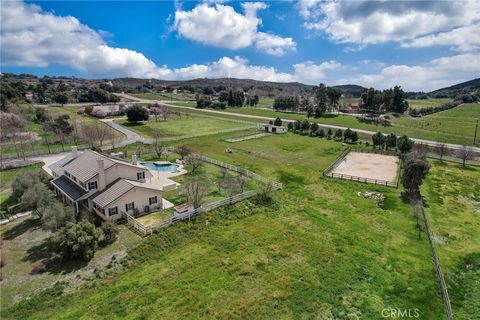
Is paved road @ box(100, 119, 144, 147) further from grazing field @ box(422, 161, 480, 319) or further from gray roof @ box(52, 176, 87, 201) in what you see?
grazing field @ box(422, 161, 480, 319)

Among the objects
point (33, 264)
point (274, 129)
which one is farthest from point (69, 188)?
point (274, 129)

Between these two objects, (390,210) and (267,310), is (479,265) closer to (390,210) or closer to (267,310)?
(390,210)

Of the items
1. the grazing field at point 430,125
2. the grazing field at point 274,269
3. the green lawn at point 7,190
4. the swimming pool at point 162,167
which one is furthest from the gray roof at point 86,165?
the grazing field at point 430,125

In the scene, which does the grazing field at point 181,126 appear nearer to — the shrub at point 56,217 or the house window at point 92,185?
the house window at point 92,185

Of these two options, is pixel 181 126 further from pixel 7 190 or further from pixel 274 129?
pixel 7 190

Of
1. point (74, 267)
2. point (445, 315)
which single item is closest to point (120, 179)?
point (74, 267)

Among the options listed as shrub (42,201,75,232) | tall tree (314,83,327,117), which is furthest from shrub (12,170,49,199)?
tall tree (314,83,327,117)
